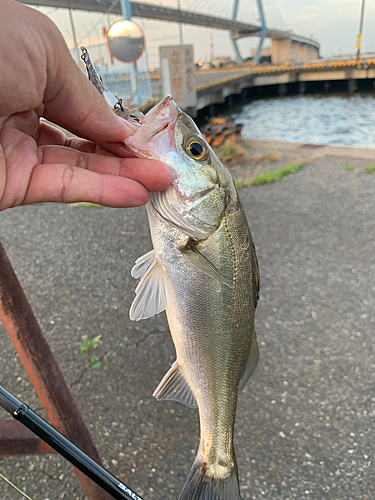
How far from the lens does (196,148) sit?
148 centimetres

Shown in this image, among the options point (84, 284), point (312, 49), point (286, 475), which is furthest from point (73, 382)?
point (312, 49)

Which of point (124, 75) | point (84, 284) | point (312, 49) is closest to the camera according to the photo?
point (84, 284)

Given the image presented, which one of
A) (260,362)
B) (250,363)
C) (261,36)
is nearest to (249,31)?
(261,36)

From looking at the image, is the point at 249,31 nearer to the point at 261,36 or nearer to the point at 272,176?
the point at 261,36

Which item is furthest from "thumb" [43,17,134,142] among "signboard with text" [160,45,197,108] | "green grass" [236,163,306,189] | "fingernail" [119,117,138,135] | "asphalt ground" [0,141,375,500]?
"signboard with text" [160,45,197,108]

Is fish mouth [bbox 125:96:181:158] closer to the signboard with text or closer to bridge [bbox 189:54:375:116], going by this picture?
the signboard with text

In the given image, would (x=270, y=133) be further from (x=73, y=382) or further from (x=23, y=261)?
(x=73, y=382)

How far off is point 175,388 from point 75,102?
47.7 inches

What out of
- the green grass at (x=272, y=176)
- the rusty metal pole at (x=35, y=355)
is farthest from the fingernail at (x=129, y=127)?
the green grass at (x=272, y=176)

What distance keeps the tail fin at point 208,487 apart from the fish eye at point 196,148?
4.08 ft

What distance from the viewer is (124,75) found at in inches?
509

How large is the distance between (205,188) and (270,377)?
2594mm

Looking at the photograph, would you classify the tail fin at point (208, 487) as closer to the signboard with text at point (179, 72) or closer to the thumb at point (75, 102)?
the thumb at point (75, 102)

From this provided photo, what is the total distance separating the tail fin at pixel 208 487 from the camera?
1556 mm
